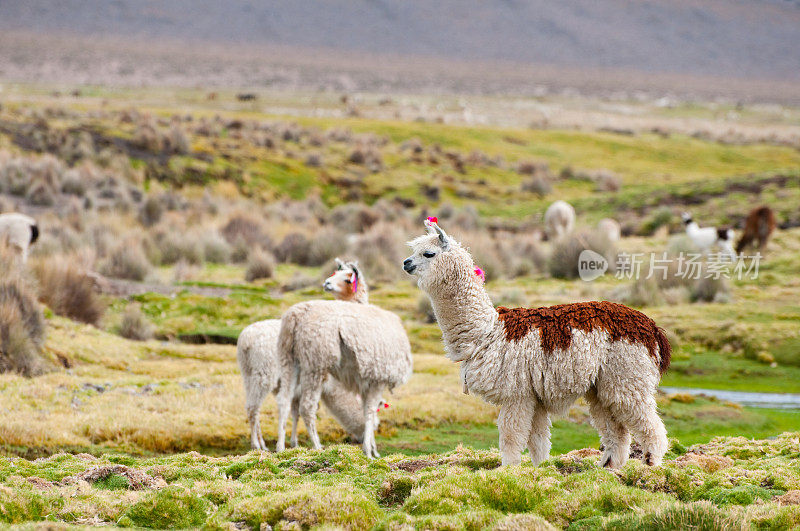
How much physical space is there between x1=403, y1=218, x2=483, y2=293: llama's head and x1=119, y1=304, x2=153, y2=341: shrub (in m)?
12.1

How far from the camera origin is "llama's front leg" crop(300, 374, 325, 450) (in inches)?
444

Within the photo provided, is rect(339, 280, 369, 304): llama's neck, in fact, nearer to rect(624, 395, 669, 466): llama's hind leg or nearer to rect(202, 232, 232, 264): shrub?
rect(624, 395, 669, 466): llama's hind leg

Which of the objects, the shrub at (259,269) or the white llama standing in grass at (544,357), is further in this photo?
the shrub at (259,269)

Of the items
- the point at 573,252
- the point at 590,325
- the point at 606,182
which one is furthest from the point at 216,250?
the point at 606,182

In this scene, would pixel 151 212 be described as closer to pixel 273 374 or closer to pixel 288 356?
pixel 273 374

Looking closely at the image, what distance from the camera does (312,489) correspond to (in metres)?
7.64

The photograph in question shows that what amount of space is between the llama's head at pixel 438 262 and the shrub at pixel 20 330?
9319 mm

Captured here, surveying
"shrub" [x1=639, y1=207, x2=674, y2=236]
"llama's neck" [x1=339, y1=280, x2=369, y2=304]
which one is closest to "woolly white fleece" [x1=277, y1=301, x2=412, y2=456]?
"llama's neck" [x1=339, y1=280, x2=369, y2=304]

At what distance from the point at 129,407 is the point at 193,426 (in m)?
1.27

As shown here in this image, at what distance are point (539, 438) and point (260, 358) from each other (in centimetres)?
490

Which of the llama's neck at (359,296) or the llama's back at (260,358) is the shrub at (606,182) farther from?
the llama's back at (260,358)

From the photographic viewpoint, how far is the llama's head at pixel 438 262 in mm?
8578

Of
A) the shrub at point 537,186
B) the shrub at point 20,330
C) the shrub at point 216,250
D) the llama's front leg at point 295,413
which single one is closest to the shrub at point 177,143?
the shrub at point 216,250

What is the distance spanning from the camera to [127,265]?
25875 millimetres
